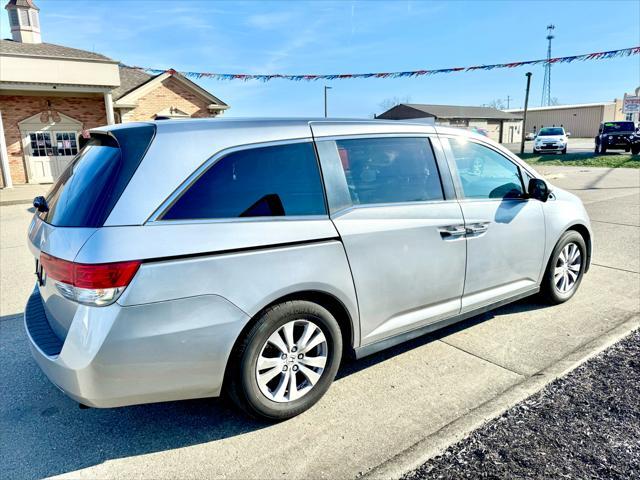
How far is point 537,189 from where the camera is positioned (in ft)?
13.3

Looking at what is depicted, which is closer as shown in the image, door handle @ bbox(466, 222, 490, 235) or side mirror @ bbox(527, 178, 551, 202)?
door handle @ bbox(466, 222, 490, 235)

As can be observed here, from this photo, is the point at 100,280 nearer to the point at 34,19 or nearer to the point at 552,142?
the point at 34,19

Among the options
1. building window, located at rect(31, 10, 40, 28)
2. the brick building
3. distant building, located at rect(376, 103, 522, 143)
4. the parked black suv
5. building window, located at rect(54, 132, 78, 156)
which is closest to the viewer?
the brick building

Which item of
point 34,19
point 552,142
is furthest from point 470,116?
point 34,19

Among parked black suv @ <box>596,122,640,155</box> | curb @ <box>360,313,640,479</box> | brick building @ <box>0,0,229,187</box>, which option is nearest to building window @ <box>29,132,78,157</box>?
brick building @ <box>0,0,229,187</box>

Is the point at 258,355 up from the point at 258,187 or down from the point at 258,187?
down

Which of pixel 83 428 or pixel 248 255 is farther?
pixel 83 428

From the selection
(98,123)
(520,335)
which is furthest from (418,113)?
(520,335)

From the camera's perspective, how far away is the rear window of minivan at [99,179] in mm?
2324

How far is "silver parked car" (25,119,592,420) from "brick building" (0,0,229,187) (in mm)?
13890

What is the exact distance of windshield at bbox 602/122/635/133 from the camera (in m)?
25.8

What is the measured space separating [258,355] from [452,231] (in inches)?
66.9

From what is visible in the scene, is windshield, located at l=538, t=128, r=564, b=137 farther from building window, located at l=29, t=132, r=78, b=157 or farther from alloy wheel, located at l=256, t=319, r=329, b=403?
alloy wheel, located at l=256, t=319, r=329, b=403

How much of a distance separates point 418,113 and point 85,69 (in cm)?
3454
